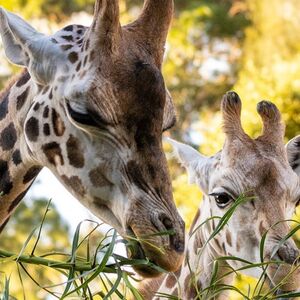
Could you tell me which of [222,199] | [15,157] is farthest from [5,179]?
[222,199]

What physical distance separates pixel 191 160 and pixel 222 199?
62cm

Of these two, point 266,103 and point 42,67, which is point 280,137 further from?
point 42,67

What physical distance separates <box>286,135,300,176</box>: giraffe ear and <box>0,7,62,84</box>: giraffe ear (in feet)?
6.25

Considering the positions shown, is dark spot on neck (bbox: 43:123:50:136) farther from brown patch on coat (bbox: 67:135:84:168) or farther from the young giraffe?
the young giraffe

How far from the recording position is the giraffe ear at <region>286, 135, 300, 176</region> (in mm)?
6332

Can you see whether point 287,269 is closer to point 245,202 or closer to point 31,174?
point 245,202

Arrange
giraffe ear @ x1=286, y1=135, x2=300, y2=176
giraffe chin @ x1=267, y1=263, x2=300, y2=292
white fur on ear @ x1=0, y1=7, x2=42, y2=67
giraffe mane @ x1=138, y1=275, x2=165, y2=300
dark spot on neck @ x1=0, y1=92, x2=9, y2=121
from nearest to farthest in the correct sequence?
1. white fur on ear @ x1=0, y1=7, x2=42, y2=67
2. dark spot on neck @ x1=0, y1=92, x2=9, y2=121
3. giraffe chin @ x1=267, y1=263, x2=300, y2=292
4. giraffe mane @ x1=138, y1=275, x2=165, y2=300
5. giraffe ear @ x1=286, y1=135, x2=300, y2=176

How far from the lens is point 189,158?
6.55m

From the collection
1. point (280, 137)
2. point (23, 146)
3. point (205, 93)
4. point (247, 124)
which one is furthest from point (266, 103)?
point (205, 93)

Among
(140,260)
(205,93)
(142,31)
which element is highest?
(205,93)

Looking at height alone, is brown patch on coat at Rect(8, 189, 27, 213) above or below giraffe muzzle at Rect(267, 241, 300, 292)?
below

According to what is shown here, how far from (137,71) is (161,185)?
0.52 m

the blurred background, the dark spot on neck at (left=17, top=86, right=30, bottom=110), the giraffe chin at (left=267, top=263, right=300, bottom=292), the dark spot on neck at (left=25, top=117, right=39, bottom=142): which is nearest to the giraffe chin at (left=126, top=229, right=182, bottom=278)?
the dark spot on neck at (left=25, top=117, right=39, bottom=142)

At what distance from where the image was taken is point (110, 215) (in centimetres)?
462
